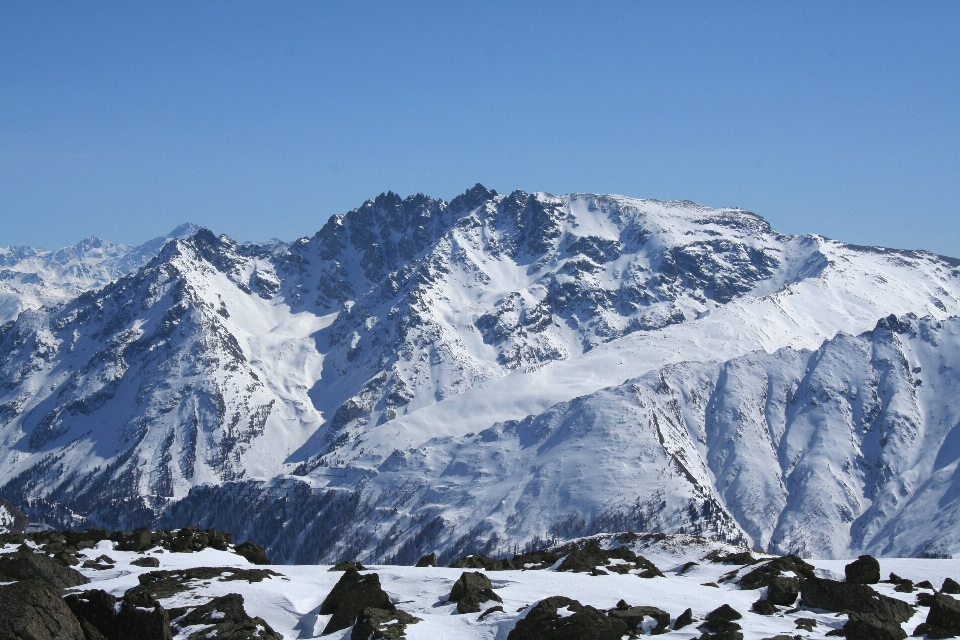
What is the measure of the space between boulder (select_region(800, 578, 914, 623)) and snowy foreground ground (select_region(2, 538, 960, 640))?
0.81 meters

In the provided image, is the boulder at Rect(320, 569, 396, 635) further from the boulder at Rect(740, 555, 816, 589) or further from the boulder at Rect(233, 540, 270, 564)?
the boulder at Rect(233, 540, 270, 564)

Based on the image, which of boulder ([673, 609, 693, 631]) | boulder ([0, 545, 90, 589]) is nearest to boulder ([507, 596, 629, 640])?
boulder ([673, 609, 693, 631])

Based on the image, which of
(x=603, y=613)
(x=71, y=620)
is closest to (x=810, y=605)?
(x=603, y=613)

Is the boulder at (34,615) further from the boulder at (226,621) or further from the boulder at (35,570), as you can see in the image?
the boulder at (35,570)

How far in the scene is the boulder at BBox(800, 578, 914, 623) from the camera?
54469 mm

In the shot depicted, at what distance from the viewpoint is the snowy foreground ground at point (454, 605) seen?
53.5 meters

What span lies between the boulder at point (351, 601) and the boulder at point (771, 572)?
88.4ft

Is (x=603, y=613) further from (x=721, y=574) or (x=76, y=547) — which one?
(x=76, y=547)

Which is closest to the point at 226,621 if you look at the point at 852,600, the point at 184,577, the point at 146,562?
the point at 184,577

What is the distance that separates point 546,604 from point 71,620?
24.4 metres

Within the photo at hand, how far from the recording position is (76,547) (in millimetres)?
80875

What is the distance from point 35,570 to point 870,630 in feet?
169

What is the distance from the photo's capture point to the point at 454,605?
59031 mm

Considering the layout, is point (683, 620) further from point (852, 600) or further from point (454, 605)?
point (454, 605)
